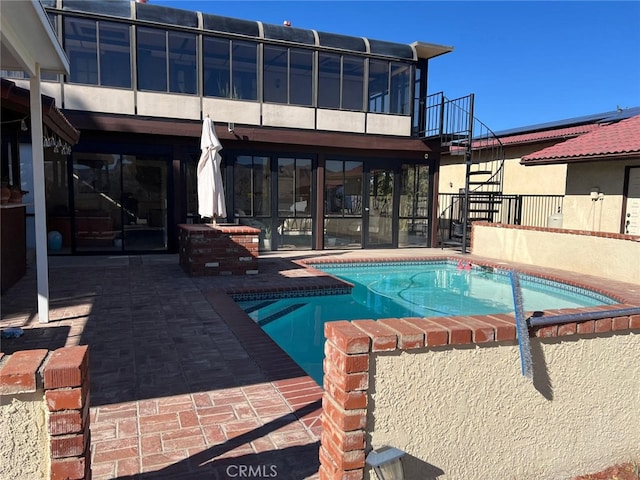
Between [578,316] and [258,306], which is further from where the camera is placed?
[258,306]

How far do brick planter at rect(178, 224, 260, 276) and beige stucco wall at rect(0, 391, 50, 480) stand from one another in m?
6.93

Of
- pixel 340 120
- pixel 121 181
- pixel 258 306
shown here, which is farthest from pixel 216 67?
pixel 258 306

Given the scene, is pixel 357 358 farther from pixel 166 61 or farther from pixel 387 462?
pixel 166 61

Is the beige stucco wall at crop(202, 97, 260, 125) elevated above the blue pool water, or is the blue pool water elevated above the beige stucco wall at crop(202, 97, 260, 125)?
the beige stucco wall at crop(202, 97, 260, 125)

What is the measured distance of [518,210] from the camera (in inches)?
600

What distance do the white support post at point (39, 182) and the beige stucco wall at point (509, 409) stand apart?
4661 millimetres

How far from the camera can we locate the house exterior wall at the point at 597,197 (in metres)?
11.1

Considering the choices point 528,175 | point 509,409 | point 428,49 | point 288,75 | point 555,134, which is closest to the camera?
point 509,409

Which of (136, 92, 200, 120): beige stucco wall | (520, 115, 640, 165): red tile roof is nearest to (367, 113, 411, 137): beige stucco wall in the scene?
(520, 115, 640, 165): red tile roof

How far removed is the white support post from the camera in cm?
513

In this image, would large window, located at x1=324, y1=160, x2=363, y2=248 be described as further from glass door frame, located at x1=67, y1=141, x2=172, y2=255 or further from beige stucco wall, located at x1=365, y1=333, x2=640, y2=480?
beige stucco wall, located at x1=365, y1=333, x2=640, y2=480

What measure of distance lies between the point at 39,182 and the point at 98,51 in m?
6.81

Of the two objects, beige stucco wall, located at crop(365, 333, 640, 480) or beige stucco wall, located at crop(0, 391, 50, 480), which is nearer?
beige stucco wall, located at crop(0, 391, 50, 480)

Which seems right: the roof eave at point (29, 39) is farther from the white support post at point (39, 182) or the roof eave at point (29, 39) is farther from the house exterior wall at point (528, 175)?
the house exterior wall at point (528, 175)
